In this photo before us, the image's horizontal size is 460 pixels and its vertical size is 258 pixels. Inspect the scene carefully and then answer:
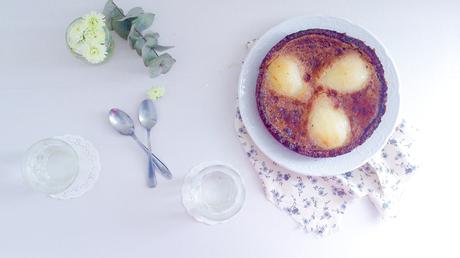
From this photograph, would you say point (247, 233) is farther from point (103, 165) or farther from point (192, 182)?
point (103, 165)

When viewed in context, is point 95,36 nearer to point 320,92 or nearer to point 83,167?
point 83,167

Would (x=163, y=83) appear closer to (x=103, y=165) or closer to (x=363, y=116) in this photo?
(x=103, y=165)

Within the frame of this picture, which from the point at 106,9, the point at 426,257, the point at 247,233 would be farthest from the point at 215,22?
the point at 426,257

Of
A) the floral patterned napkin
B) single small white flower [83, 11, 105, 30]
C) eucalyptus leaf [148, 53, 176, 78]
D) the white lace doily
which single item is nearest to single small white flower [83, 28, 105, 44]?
single small white flower [83, 11, 105, 30]

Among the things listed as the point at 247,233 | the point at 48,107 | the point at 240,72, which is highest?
the point at 240,72

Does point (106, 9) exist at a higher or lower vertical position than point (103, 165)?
higher

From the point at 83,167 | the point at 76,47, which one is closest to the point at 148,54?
the point at 76,47
